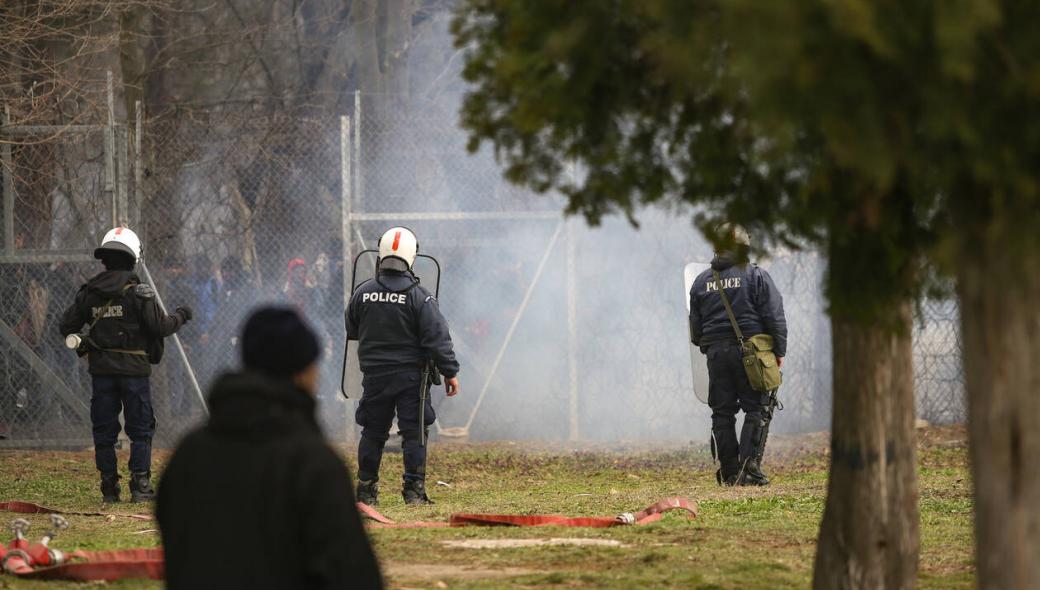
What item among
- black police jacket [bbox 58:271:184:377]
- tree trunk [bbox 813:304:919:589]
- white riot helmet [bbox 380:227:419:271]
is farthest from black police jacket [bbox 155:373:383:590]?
black police jacket [bbox 58:271:184:377]

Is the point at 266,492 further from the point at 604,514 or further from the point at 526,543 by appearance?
the point at 604,514

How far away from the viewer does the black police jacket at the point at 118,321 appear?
10.8 meters

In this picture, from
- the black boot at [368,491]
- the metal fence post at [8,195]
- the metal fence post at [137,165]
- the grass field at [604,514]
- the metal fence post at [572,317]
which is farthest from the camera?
the metal fence post at [572,317]

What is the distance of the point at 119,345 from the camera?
10.8 meters

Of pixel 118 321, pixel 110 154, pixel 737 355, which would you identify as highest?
pixel 110 154

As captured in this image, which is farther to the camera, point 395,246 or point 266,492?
point 395,246

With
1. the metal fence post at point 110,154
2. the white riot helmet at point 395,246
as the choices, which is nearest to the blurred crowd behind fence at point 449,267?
the metal fence post at point 110,154

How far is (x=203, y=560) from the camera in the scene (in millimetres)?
3355

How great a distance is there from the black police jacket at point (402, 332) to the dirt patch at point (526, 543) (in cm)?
269

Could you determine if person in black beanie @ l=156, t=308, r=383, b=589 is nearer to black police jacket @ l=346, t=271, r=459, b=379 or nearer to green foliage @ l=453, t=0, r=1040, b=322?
green foliage @ l=453, t=0, r=1040, b=322

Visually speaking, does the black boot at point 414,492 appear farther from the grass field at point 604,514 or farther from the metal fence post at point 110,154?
the metal fence post at point 110,154

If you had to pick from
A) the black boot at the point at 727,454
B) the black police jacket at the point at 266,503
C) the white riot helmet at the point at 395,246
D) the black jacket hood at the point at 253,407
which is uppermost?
the white riot helmet at the point at 395,246

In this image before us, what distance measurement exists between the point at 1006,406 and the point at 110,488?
8.34 m

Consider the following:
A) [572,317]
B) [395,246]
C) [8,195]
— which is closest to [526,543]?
[395,246]
